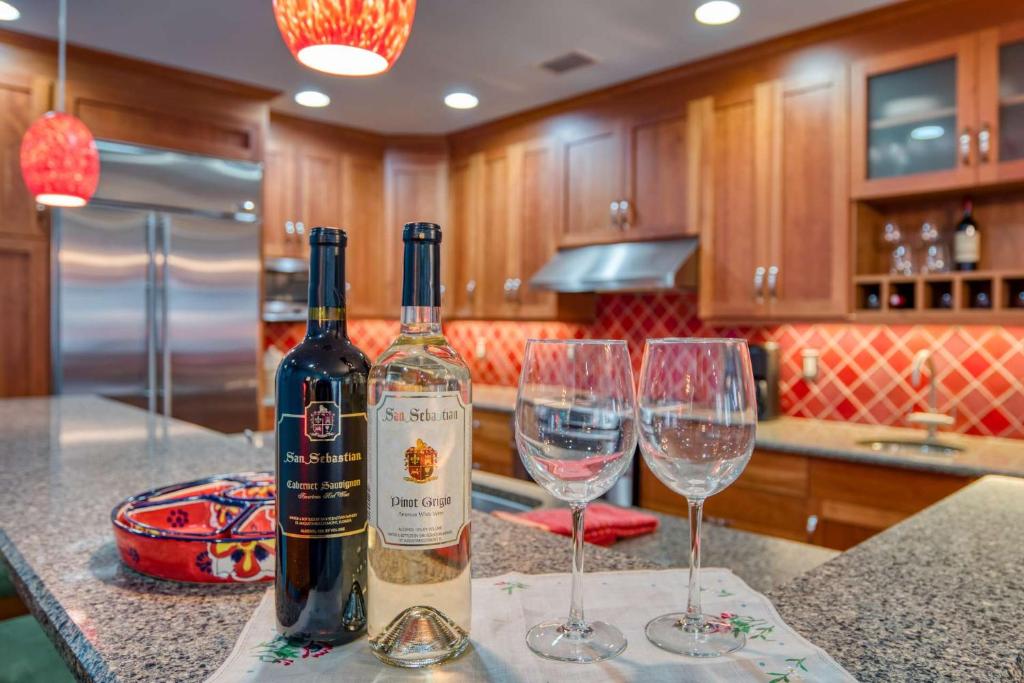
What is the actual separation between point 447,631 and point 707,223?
2759 millimetres

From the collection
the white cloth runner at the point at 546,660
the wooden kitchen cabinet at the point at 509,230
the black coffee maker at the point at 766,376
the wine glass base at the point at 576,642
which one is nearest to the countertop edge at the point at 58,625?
the white cloth runner at the point at 546,660

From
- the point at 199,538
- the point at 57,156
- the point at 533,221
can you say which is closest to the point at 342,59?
the point at 199,538

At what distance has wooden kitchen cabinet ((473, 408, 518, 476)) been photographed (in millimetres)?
3506

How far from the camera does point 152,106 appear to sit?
3.35 m

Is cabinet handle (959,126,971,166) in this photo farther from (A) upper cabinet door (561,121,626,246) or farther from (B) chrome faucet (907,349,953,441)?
(A) upper cabinet door (561,121,626,246)

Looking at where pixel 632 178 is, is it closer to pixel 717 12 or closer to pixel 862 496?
pixel 717 12

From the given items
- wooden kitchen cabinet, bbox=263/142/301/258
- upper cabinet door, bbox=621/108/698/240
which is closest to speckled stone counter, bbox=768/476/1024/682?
upper cabinet door, bbox=621/108/698/240

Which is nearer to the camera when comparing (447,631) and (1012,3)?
(447,631)

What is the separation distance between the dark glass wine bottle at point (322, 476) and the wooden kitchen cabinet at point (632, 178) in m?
2.74

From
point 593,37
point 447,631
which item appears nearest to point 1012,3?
point 593,37

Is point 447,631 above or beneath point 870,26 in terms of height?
beneath

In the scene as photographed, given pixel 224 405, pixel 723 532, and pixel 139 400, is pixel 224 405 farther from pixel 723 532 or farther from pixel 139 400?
pixel 723 532

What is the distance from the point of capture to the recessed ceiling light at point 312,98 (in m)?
3.60

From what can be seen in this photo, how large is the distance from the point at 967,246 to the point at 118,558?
2.61 metres
